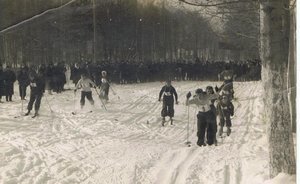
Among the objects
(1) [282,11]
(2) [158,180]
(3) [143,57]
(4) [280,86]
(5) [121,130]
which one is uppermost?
(1) [282,11]

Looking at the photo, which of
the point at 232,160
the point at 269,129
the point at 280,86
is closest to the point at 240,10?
the point at 280,86

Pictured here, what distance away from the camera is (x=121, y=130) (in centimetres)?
481

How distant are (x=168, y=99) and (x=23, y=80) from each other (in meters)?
1.49

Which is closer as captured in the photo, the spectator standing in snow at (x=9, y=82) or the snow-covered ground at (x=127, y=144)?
the snow-covered ground at (x=127, y=144)

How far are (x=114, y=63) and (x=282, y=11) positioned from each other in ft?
5.52

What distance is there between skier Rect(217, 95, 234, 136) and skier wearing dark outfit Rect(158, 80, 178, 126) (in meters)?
0.43

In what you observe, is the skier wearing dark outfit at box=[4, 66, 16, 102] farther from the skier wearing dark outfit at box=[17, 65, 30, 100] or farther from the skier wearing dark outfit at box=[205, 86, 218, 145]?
the skier wearing dark outfit at box=[205, 86, 218, 145]

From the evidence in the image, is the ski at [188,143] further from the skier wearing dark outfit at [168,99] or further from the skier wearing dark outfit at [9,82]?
the skier wearing dark outfit at [9,82]

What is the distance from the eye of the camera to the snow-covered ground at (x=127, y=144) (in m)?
4.28

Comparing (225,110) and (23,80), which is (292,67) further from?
(23,80)

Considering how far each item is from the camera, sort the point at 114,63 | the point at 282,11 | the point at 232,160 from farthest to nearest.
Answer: the point at 114,63 < the point at 232,160 < the point at 282,11

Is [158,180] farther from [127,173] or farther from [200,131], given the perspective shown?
[200,131]

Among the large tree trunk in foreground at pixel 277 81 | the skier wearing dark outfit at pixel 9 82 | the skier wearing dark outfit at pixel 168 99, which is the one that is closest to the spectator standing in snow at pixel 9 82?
the skier wearing dark outfit at pixel 9 82

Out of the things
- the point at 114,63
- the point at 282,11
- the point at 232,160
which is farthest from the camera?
the point at 114,63
